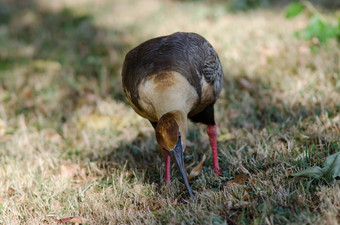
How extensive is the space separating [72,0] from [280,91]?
7.04m

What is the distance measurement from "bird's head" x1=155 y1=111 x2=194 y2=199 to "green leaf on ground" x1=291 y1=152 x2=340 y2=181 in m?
0.91

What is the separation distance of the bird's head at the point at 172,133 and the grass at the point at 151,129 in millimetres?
427

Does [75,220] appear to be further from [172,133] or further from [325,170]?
[325,170]

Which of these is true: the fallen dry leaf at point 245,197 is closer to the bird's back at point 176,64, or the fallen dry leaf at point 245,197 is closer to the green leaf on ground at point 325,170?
the green leaf on ground at point 325,170

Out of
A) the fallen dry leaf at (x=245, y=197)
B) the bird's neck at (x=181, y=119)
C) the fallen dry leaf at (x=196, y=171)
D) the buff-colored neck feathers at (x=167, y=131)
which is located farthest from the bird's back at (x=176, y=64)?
the fallen dry leaf at (x=245, y=197)

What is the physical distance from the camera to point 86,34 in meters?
8.12

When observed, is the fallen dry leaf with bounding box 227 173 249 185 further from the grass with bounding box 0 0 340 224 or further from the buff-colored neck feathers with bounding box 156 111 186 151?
the buff-colored neck feathers with bounding box 156 111 186 151

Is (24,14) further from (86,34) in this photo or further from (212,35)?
(212,35)

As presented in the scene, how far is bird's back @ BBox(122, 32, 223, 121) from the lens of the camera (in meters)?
3.30

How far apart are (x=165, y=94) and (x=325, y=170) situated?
1.32 m

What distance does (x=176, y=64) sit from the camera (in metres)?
3.30

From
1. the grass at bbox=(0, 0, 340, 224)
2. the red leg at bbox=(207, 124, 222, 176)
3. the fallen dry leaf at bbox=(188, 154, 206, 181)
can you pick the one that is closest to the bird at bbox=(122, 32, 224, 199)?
the red leg at bbox=(207, 124, 222, 176)

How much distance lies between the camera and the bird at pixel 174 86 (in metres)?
2.99

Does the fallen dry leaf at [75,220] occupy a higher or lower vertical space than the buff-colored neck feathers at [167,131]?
lower
